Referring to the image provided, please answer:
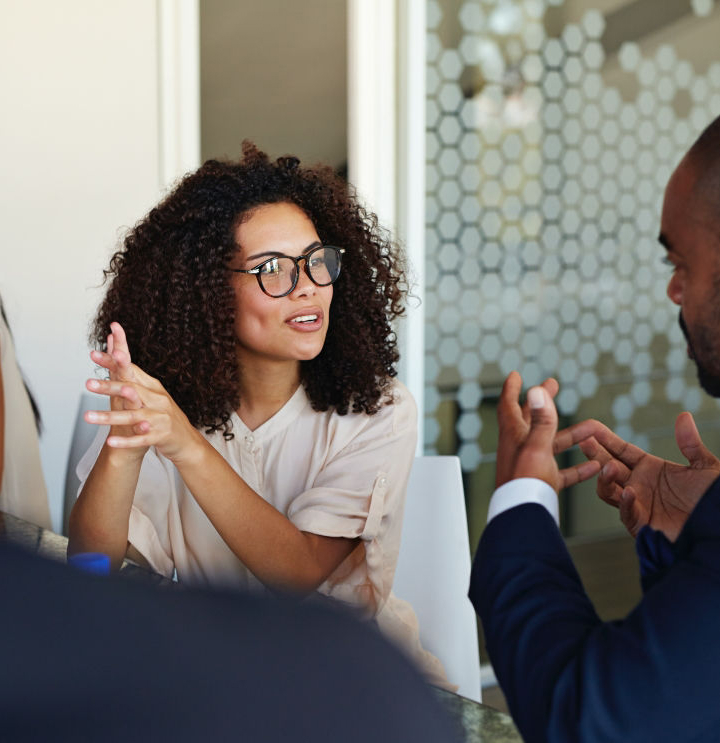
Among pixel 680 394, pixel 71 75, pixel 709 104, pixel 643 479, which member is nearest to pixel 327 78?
pixel 71 75

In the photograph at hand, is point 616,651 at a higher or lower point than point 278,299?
lower

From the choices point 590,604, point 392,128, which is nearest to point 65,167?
point 392,128

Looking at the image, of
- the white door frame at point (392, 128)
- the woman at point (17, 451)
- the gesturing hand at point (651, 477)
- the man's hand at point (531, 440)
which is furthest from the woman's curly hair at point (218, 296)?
the white door frame at point (392, 128)

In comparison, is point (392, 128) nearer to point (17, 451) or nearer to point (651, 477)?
point (17, 451)

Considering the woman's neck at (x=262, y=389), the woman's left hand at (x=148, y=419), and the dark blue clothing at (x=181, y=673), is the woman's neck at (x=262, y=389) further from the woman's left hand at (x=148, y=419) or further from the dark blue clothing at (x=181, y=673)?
the dark blue clothing at (x=181, y=673)

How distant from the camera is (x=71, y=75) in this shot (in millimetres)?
2996

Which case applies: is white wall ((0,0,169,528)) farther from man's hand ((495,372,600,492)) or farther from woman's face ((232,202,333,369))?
man's hand ((495,372,600,492))

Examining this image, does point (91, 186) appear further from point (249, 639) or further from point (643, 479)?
point (249, 639)

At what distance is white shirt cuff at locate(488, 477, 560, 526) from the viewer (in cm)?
91

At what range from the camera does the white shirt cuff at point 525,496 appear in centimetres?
91

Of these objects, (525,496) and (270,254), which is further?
(270,254)

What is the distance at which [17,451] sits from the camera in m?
2.16

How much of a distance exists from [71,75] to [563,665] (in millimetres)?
2727

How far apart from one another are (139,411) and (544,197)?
224 cm
